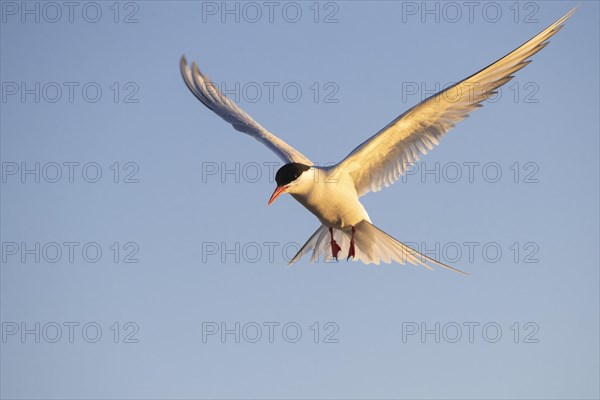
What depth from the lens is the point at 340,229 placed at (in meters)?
9.51

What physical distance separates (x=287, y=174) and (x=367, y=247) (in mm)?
1550

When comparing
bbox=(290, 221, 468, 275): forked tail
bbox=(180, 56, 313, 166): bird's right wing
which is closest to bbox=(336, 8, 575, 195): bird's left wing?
bbox=(290, 221, 468, 275): forked tail

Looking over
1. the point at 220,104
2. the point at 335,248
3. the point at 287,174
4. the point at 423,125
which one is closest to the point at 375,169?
the point at 423,125

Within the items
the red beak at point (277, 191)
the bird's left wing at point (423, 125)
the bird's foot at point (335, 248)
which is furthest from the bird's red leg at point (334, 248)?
the red beak at point (277, 191)

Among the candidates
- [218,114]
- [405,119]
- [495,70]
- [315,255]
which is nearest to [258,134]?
[218,114]

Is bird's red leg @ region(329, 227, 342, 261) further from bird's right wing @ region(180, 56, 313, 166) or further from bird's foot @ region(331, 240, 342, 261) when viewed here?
bird's right wing @ region(180, 56, 313, 166)

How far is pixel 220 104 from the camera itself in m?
11.4

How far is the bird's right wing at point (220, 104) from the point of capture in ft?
34.6

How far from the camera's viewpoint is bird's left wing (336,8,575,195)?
8.44 meters

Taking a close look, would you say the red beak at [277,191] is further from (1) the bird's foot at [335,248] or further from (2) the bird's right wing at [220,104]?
(2) the bird's right wing at [220,104]

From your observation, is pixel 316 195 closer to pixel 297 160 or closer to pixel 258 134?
pixel 297 160

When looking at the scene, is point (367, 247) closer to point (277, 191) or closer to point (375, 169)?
point (375, 169)

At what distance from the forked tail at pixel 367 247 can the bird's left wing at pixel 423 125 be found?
486 mm

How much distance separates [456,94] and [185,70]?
4.21 metres
